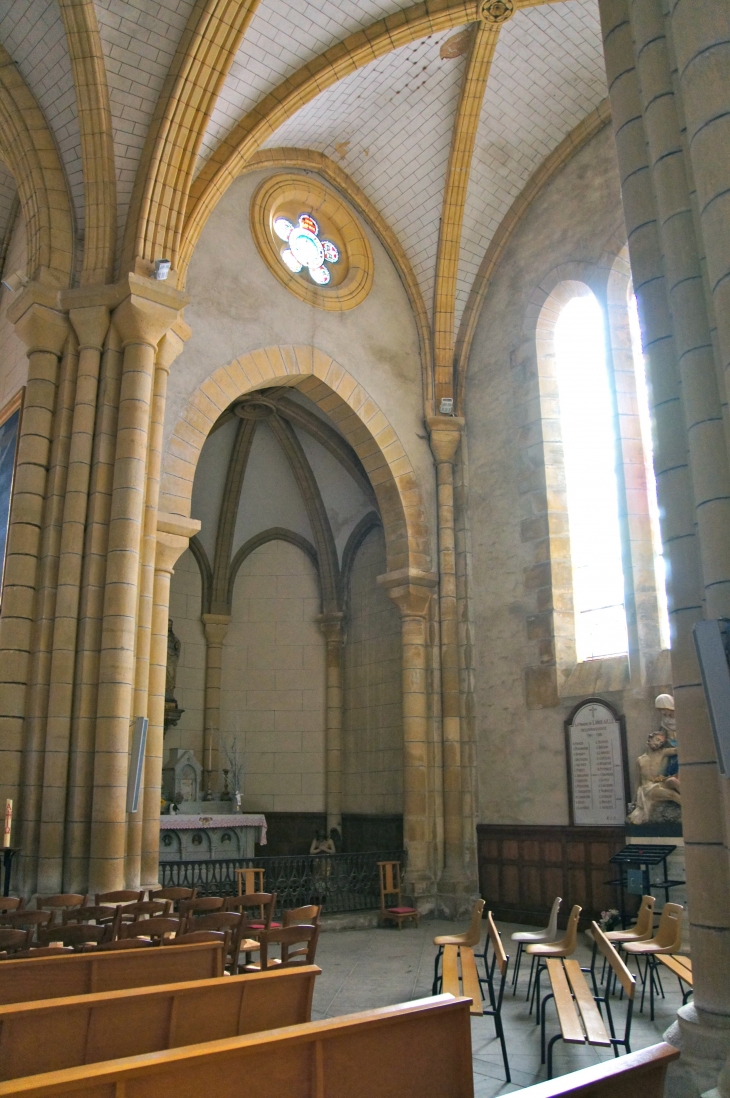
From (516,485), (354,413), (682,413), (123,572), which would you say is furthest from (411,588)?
(682,413)

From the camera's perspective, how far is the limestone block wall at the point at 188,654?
52.1ft

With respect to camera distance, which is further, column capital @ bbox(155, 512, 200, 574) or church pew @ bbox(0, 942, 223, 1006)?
column capital @ bbox(155, 512, 200, 574)

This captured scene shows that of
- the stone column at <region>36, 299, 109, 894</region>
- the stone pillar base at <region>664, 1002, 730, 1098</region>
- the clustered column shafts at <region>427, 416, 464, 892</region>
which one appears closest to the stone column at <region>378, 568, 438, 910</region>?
the clustered column shafts at <region>427, 416, 464, 892</region>

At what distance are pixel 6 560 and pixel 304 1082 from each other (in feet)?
24.3

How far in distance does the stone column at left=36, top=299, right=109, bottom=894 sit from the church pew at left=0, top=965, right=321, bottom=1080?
5158 millimetres

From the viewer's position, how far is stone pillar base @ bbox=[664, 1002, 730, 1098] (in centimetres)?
302

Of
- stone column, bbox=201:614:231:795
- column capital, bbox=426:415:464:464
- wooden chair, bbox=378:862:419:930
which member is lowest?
wooden chair, bbox=378:862:419:930

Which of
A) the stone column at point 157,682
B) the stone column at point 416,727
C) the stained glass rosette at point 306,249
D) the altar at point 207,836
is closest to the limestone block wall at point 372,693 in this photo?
the stone column at point 416,727

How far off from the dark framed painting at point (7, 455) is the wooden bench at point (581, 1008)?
670 centimetres

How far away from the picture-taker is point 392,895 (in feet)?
39.3

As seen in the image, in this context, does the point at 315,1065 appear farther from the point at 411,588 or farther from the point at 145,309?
the point at 411,588

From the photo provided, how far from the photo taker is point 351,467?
51.4ft

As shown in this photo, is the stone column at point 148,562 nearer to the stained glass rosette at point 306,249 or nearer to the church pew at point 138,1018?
the stained glass rosette at point 306,249

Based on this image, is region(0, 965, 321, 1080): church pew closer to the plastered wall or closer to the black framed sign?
the black framed sign
